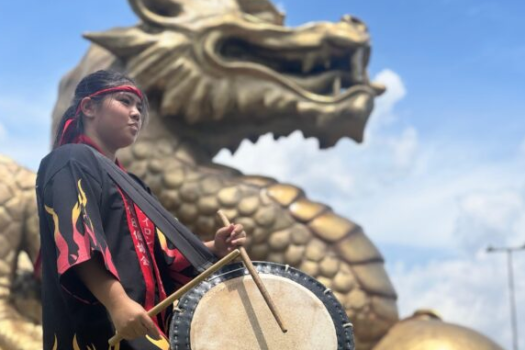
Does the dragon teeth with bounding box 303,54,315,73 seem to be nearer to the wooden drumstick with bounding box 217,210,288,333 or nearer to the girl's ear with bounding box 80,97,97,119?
the girl's ear with bounding box 80,97,97,119

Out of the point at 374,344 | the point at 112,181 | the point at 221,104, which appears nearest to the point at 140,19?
the point at 221,104

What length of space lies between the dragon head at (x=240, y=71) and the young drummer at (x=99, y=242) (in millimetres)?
1857

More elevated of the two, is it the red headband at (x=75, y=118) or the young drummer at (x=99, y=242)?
the red headband at (x=75, y=118)

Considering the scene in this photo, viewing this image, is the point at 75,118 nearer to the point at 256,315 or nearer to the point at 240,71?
the point at 256,315

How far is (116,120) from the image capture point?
1.42 meters

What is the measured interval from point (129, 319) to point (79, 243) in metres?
0.14

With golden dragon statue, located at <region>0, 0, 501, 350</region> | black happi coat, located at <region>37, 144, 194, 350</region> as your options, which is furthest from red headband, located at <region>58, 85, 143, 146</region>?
golden dragon statue, located at <region>0, 0, 501, 350</region>

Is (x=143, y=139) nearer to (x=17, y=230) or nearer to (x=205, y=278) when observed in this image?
(x=17, y=230)

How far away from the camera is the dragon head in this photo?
332 cm

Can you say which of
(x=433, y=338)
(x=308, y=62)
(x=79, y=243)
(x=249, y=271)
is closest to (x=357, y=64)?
(x=308, y=62)

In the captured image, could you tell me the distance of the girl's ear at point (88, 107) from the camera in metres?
1.43

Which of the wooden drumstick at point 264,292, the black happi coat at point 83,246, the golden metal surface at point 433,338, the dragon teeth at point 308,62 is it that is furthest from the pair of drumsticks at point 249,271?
the dragon teeth at point 308,62

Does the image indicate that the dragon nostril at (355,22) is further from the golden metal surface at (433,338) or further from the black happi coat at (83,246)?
the black happi coat at (83,246)

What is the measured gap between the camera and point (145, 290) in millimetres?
1315
